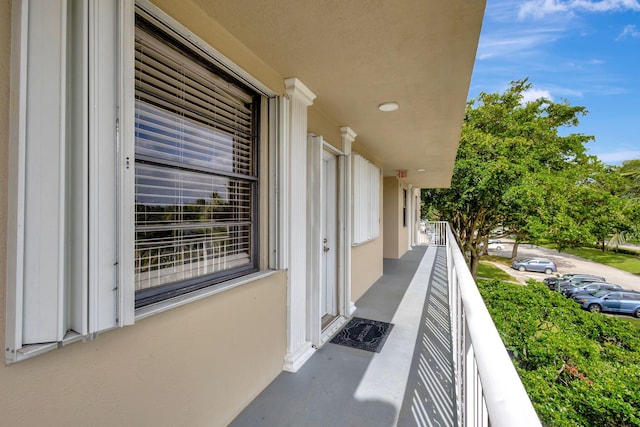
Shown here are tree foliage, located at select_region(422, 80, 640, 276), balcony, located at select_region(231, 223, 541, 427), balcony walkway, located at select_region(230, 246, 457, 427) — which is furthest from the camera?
tree foliage, located at select_region(422, 80, 640, 276)

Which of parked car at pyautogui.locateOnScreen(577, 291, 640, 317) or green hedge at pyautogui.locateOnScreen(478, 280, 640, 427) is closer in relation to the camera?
green hedge at pyautogui.locateOnScreen(478, 280, 640, 427)

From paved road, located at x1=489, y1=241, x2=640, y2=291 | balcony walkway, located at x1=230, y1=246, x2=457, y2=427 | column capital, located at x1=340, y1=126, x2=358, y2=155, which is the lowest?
paved road, located at x1=489, y1=241, x2=640, y2=291

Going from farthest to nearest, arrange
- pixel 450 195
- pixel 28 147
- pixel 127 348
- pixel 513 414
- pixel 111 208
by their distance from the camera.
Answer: pixel 450 195
pixel 127 348
pixel 111 208
pixel 28 147
pixel 513 414

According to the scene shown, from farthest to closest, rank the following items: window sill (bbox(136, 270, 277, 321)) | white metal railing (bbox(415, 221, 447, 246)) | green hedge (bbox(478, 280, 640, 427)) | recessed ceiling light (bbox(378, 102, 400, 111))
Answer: white metal railing (bbox(415, 221, 447, 246)) → green hedge (bbox(478, 280, 640, 427)) → recessed ceiling light (bbox(378, 102, 400, 111)) → window sill (bbox(136, 270, 277, 321))

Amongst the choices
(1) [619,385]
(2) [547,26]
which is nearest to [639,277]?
(2) [547,26]

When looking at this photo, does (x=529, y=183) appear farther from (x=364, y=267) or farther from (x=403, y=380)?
(x=403, y=380)

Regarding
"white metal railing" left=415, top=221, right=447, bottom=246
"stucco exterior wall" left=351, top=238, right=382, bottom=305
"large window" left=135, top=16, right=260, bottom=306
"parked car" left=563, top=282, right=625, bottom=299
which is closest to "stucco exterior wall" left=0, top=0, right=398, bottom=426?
"large window" left=135, top=16, right=260, bottom=306

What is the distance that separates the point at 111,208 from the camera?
1119mm

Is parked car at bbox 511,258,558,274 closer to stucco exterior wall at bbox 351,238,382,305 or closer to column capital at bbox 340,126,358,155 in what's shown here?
stucco exterior wall at bbox 351,238,382,305

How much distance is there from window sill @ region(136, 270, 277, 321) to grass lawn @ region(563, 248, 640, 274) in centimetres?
2749

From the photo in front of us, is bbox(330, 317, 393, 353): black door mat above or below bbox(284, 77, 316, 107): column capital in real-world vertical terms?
below

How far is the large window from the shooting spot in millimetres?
1384

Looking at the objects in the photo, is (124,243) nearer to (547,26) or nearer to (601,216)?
(601,216)

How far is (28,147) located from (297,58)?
1.57m
